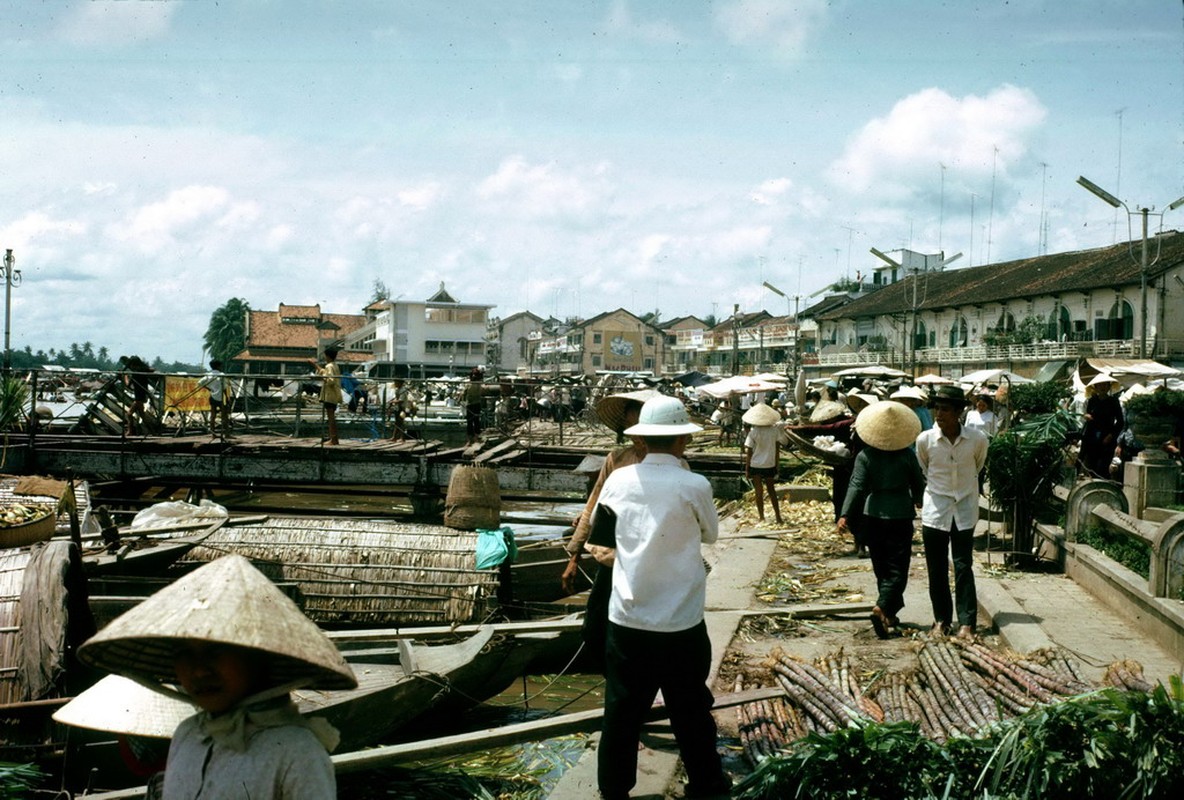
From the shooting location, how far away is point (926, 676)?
6.11 meters

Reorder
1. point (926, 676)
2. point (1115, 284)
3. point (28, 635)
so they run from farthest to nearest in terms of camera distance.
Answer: point (1115, 284)
point (926, 676)
point (28, 635)

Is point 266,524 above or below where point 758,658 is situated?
above

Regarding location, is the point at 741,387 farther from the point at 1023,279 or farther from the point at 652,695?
the point at 1023,279

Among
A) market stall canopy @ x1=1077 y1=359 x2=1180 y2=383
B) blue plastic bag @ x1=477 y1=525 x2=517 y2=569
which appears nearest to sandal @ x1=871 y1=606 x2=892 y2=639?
blue plastic bag @ x1=477 y1=525 x2=517 y2=569

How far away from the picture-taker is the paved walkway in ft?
16.9

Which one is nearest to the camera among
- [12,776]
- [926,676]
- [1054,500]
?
[12,776]

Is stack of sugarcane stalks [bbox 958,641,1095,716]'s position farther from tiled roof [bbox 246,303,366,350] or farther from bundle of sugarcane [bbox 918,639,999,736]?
tiled roof [bbox 246,303,366,350]

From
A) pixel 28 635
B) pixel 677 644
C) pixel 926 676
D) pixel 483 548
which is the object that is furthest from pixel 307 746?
pixel 483 548

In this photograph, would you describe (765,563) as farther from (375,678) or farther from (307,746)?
(307,746)

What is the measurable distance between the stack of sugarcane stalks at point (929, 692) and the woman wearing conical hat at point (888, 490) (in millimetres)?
1234

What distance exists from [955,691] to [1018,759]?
184 cm

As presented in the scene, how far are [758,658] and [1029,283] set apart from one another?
50.8 m

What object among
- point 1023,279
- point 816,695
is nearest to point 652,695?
point 816,695

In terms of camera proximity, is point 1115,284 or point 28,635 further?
point 1115,284
